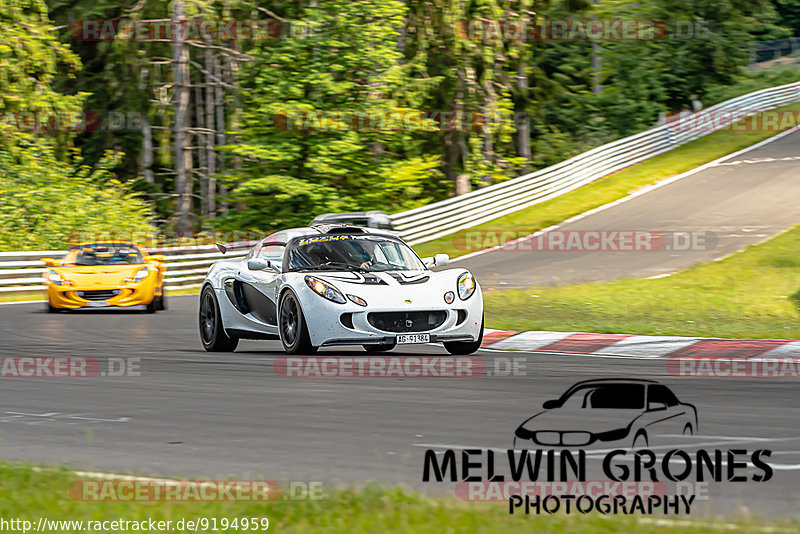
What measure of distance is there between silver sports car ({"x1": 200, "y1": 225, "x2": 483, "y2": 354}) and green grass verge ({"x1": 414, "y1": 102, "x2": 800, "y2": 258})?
15.4m

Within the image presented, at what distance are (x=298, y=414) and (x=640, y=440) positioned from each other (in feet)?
8.60

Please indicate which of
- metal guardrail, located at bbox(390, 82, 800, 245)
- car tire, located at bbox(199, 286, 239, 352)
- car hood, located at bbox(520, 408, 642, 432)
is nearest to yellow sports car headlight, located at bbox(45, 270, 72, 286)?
car tire, located at bbox(199, 286, 239, 352)

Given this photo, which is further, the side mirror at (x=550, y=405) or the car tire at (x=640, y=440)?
the side mirror at (x=550, y=405)

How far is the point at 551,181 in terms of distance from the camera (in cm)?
3628

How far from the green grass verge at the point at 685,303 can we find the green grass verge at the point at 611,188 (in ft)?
25.2

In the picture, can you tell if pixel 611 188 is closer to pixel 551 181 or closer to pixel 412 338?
pixel 551 181

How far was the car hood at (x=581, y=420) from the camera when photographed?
26.2 feet

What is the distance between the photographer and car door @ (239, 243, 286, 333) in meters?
13.6

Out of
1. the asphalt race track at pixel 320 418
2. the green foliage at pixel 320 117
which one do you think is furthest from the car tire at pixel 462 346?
the green foliage at pixel 320 117

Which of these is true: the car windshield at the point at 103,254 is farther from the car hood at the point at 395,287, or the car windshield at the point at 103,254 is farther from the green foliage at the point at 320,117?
the green foliage at the point at 320,117

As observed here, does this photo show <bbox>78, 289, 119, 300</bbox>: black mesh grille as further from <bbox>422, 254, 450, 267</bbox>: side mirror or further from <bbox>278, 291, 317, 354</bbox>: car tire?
<bbox>422, 254, 450, 267</bbox>: side mirror

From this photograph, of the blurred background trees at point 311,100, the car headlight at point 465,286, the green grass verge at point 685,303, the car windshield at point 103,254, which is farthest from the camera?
the blurred background trees at point 311,100

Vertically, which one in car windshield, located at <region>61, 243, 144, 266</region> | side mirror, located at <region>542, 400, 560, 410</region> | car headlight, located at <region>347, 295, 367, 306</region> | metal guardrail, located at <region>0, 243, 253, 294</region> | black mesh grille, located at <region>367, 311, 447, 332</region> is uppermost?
car headlight, located at <region>347, 295, 367, 306</region>

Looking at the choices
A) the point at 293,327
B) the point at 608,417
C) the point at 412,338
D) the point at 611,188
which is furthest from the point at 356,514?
the point at 611,188
